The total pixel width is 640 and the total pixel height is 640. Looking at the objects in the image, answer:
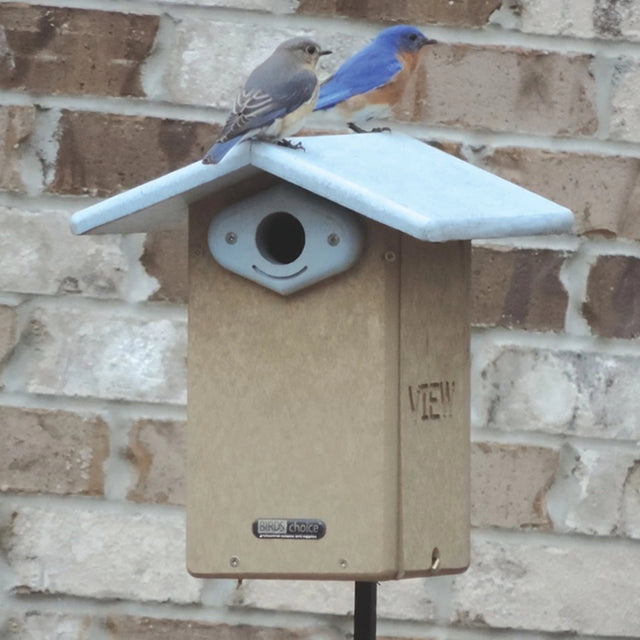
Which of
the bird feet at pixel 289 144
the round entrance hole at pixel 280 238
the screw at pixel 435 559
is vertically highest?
the bird feet at pixel 289 144

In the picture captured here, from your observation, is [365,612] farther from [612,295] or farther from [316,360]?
[612,295]

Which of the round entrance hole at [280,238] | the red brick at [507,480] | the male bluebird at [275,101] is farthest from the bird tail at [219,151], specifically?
the red brick at [507,480]

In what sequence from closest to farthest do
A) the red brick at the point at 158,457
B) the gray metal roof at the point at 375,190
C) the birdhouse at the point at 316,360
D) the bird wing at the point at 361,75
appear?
the gray metal roof at the point at 375,190, the birdhouse at the point at 316,360, the bird wing at the point at 361,75, the red brick at the point at 158,457

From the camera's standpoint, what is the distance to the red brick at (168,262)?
7.72ft

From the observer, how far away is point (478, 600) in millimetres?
2383

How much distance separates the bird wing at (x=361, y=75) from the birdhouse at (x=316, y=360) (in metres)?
0.28

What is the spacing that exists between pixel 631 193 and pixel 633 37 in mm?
223

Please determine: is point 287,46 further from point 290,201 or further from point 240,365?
point 240,365

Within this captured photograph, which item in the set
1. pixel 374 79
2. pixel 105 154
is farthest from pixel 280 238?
pixel 105 154

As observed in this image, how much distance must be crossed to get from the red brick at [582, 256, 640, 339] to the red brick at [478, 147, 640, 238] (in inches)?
1.9

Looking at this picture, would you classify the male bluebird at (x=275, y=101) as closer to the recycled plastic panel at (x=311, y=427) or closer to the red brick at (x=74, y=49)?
the recycled plastic panel at (x=311, y=427)

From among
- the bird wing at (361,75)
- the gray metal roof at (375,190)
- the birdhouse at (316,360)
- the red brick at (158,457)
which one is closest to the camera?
the gray metal roof at (375,190)

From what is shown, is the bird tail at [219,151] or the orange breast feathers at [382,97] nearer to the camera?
the bird tail at [219,151]

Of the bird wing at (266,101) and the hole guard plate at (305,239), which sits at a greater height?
the bird wing at (266,101)
